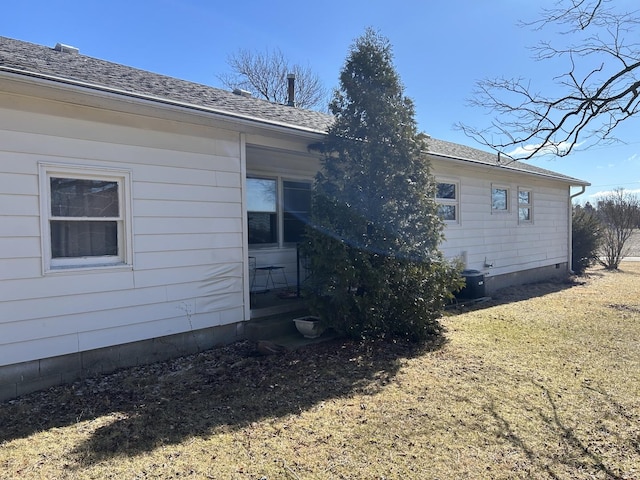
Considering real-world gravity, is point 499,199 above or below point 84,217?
above

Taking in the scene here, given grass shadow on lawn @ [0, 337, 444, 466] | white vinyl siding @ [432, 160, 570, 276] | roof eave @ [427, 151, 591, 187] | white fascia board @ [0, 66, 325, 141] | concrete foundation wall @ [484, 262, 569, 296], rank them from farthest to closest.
Answer: concrete foundation wall @ [484, 262, 569, 296] < white vinyl siding @ [432, 160, 570, 276] < roof eave @ [427, 151, 591, 187] < white fascia board @ [0, 66, 325, 141] < grass shadow on lawn @ [0, 337, 444, 466]

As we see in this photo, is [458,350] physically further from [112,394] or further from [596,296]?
[596,296]

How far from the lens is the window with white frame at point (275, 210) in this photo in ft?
26.0

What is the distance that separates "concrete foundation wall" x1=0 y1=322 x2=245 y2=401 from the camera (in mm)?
4273

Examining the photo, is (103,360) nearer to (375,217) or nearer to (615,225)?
(375,217)

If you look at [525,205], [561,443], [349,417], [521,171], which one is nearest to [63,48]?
[349,417]

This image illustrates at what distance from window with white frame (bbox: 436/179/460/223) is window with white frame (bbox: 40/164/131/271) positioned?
7.07 m

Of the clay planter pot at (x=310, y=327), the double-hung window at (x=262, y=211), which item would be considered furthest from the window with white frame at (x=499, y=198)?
the clay planter pot at (x=310, y=327)

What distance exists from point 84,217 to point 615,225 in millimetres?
20115

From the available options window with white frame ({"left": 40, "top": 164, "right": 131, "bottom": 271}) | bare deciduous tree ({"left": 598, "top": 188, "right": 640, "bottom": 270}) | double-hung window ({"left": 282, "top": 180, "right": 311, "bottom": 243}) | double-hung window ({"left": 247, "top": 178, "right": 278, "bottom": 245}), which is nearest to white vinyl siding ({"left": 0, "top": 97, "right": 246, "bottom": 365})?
window with white frame ({"left": 40, "top": 164, "right": 131, "bottom": 271})

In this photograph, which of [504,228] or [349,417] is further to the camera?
[504,228]

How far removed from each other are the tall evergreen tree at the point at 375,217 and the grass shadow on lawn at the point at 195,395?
585 millimetres

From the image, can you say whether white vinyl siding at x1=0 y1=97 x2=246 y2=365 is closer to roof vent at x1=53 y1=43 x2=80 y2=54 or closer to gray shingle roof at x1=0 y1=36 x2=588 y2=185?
gray shingle roof at x1=0 y1=36 x2=588 y2=185

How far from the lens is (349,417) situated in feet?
12.5
